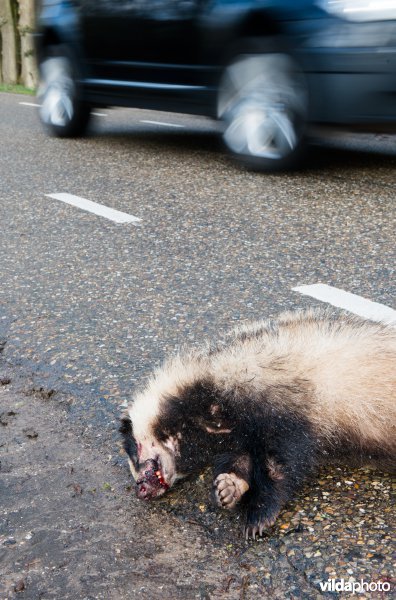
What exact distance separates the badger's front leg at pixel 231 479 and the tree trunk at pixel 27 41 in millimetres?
16552

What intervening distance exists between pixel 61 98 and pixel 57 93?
0.10 m

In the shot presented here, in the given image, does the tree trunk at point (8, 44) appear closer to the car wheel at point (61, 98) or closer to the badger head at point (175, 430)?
the car wheel at point (61, 98)

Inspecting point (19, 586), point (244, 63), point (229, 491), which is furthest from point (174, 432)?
point (244, 63)

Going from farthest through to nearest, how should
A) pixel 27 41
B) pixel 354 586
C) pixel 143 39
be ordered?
pixel 27 41, pixel 143 39, pixel 354 586

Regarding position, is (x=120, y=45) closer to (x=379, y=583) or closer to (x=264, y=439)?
(x=264, y=439)

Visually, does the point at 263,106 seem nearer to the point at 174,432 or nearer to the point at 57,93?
the point at 57,93

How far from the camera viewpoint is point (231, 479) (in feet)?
8.00

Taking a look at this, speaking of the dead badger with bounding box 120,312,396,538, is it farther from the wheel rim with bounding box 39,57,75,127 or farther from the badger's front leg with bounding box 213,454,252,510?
the wheel rim with bounding box 39,57,75,127

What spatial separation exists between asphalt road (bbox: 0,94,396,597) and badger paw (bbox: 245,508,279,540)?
243 millimetres

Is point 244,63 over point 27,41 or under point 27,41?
over

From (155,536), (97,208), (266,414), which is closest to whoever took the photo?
(155,536)

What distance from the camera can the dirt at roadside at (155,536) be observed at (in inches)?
82.4

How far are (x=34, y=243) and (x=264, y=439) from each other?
284 centimetres

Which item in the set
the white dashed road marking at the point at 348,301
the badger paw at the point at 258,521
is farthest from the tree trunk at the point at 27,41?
the badger paw at the point at 258,521
